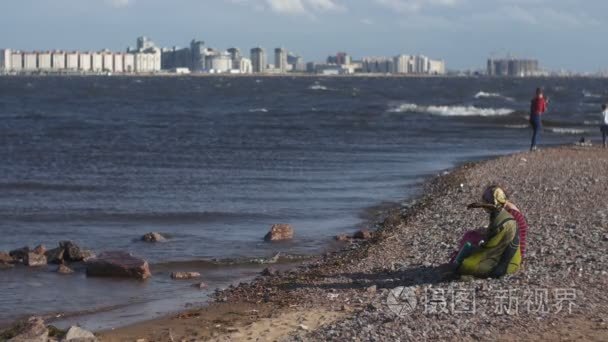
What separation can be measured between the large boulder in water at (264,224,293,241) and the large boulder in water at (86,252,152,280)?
2.91 meters

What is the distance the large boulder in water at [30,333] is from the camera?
9414 millimetres

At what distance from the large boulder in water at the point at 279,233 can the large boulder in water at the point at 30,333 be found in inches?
256

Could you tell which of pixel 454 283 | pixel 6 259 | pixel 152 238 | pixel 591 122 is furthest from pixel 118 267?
pixel 591 122

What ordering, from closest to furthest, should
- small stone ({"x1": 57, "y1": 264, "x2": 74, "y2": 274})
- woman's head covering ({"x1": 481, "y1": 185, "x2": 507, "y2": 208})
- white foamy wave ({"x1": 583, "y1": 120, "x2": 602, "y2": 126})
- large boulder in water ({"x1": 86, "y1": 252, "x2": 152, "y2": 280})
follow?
1. woman's head covering ({"x1": 481, "y1": 185, "x2": 507, "y2": 208})
2. large boulder in water ({"x1": 86, "y1": 252, "x2": 152, "y2": 280})
3. small stone ({"x1": 57, "y1": 264, "x2": 74, "y2": 274})
4. white foamy wave ({"x1": 583, "y1": 120, "x2": 602, "y2": 126})

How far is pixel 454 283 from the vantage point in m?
10.5

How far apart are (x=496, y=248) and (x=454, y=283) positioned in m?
0.60

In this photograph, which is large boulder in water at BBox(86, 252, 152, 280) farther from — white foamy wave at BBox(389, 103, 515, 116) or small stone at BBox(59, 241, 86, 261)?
white foamy wave at BBox(389, 103, 515, 116)

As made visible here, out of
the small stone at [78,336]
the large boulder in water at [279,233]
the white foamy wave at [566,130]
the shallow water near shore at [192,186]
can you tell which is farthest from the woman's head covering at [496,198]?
the white foamy wave at [566,130]

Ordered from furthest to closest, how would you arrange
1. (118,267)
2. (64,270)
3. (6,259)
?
1. (6,259)
2. (64,270)
3. (118,267)

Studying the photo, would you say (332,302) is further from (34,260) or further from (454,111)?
(454,111)

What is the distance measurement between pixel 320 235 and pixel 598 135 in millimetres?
26410

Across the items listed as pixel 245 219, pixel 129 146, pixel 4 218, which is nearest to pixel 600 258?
pixel 245 219

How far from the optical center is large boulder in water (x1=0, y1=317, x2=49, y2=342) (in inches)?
371

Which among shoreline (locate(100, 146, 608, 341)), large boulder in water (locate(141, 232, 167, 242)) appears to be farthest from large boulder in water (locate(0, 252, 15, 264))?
shoreline (locate(100, 146, 608, 341))
